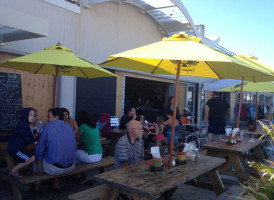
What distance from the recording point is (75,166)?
4219 millimetres

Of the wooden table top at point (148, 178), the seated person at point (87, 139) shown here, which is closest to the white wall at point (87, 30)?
the seated person at point (87, 139)

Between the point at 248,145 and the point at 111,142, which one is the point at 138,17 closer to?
the point at 111,142

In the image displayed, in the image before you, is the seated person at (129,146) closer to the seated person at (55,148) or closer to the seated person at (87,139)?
the seated person at (55,148)

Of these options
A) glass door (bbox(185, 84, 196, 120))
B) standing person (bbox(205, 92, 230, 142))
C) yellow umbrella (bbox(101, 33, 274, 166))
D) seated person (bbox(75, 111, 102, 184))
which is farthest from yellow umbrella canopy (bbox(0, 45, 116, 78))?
glass door (bbox(185, 84, 196, 120))

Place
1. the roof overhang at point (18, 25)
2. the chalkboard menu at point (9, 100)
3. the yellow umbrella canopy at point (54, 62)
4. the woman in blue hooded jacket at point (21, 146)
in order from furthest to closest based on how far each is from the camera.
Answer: the chalkboard menu at point (9, 100)
the roof overhang at point (18, 25)
the yellow umbrella canopy at point (54, 62)
the woman in blue hooded jacket at point (21, 146)

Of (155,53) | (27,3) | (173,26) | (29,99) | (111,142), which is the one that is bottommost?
(111,142)

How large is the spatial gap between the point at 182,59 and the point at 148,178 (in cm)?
125

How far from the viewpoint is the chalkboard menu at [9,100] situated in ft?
18.5

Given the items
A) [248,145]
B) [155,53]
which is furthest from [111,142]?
[155,53]

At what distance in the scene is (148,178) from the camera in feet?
A: 9.03

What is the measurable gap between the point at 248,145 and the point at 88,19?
213 inches

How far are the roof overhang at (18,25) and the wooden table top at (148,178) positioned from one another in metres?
2.95

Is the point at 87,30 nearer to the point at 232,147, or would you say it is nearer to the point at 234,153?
the point at 232,147

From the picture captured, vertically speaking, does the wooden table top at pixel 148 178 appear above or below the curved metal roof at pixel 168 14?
below
